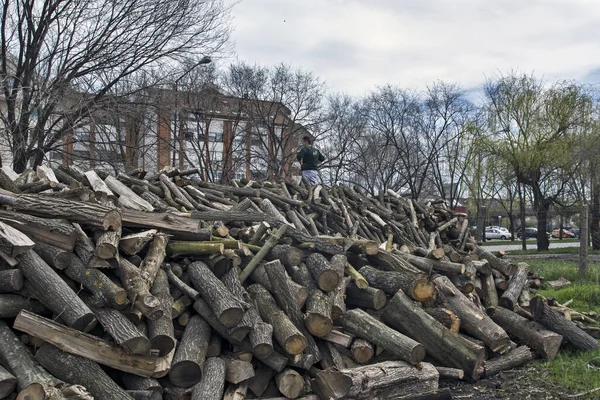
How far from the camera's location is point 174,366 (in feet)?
14.8

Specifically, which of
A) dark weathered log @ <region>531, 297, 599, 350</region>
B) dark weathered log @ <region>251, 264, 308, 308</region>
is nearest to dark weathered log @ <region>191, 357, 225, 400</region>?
dark weathered log @ <region>251, 264, 308, 308</region>

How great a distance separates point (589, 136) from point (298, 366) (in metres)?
22.0

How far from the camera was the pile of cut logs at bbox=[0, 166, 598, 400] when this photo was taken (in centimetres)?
437

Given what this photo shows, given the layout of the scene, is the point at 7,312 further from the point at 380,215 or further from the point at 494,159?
the point at 494,159

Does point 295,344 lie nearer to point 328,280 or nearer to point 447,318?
point 328,280

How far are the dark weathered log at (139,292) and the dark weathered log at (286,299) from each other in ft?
3.94

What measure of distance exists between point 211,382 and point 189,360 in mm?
274

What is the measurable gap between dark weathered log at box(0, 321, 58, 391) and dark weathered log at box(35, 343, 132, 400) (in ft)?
0.29

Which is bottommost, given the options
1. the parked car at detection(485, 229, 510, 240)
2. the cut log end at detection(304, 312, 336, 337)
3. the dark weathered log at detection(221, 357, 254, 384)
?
the parked car at detection(485, 229, 510, 240)

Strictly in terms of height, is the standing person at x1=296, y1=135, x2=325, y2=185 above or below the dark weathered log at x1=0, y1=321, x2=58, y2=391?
above

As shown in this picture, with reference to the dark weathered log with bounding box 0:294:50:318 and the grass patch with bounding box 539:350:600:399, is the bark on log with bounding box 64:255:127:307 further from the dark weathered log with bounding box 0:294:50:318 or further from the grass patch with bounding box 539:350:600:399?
the grass patch with bounding box 539:350:600:399

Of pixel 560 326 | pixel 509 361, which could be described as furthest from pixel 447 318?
pixel 560 326

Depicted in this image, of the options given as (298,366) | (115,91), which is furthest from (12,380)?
(115,91)

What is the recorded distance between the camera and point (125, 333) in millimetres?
4340
